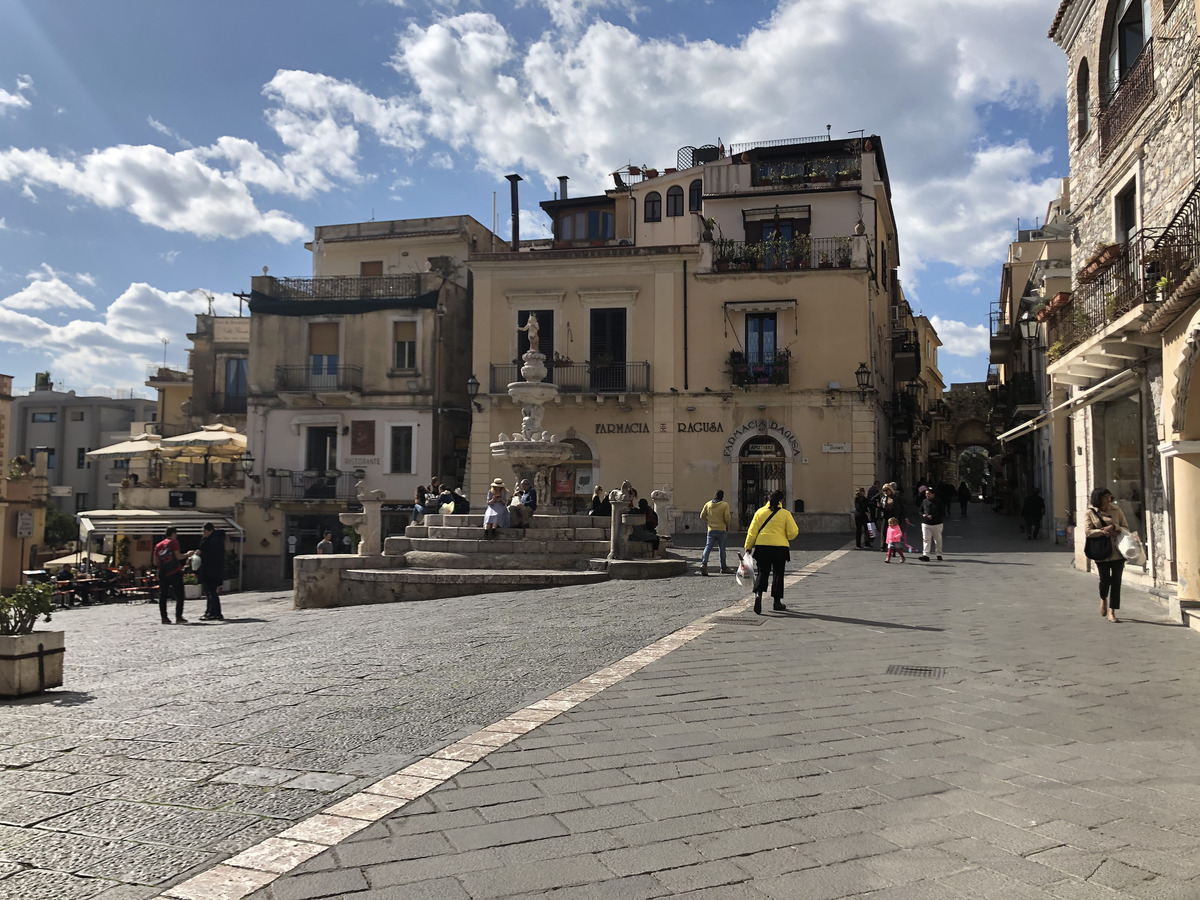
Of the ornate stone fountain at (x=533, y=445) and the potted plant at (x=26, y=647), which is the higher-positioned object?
the ornate stone fountain at (x=533, y=445)

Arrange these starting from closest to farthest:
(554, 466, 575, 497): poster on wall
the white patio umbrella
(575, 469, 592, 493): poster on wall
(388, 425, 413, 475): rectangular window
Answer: (575, 469, 592, 493): poster on wall < (554, 466, 575, 497): poster on wall < the white patio umbrella < (388, 425, 413, 475): rectangular window

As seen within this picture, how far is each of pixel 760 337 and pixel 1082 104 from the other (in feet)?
38.1

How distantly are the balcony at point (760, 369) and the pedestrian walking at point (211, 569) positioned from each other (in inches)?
623

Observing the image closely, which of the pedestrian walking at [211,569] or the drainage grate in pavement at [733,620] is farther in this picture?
the pedestrian walking at [211,569]

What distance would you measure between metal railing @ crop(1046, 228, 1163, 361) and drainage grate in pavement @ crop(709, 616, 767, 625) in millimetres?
6302

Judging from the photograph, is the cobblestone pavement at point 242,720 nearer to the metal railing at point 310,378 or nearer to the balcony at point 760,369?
the balcony at point 760,369

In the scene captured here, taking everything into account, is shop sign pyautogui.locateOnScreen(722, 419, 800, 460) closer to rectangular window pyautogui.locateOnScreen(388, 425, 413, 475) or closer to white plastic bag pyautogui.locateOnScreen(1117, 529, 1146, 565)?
rectangular window pyautogui.locateOnScreen(388, 425, 413, 475)

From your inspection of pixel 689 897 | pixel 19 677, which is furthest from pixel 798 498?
pixel 689 897

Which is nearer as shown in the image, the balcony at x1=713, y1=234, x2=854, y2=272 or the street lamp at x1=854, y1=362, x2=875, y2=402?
the street lamp at x1=854, y1=362, x2=875, y2=402

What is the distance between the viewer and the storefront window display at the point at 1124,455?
14492 mm

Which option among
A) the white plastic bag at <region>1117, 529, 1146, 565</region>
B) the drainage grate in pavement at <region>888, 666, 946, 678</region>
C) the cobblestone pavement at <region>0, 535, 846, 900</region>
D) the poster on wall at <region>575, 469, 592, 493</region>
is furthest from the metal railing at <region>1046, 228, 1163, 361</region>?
the poster on wall at <region>575, 469, 592, 493</region>

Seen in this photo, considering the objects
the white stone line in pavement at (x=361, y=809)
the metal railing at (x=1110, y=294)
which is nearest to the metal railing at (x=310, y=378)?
the metal railing at (x=1110, y=294)

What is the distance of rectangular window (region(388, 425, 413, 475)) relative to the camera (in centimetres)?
3098

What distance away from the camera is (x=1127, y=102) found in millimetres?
14031
